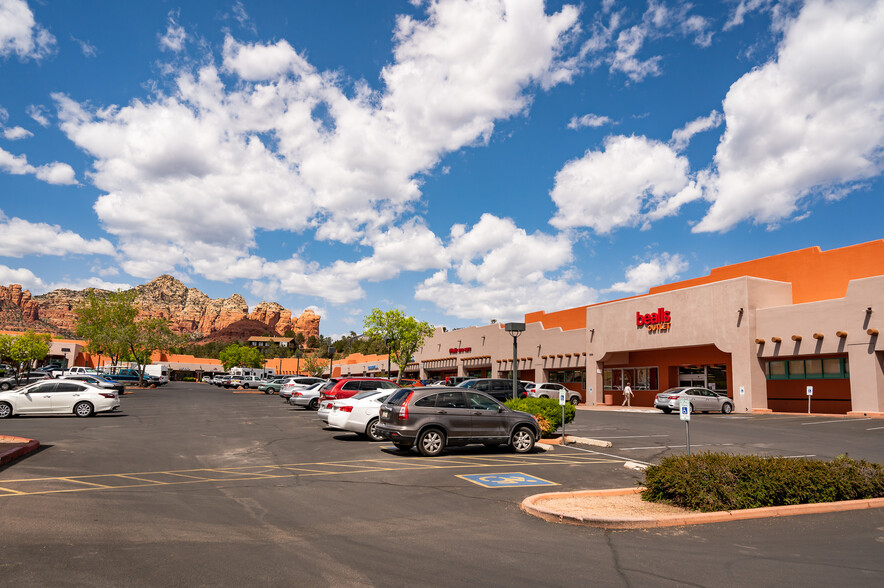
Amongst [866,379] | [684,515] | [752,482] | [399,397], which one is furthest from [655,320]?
[684,515]

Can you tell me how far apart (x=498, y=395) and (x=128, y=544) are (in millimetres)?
21683

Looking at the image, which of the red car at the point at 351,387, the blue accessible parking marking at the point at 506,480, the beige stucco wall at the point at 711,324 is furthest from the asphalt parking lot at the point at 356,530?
the beige stucco wall at the point at 711,324

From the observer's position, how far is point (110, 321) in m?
60.4

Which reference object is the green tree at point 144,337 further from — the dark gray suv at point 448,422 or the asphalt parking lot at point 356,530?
the dark gray suv at point 448,422

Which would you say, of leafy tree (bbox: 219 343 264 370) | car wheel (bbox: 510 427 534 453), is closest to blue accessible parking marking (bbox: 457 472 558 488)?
car wheel (bbox: 510 427 534 453)

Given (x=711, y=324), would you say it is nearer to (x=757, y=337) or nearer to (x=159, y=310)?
(x=757, y=337)

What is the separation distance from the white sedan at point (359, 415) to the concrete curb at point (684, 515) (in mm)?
8965

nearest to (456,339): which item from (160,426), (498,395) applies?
(498,395)

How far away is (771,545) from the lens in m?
6.95

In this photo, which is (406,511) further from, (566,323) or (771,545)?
(566,323)

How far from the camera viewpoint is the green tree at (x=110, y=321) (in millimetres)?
58625

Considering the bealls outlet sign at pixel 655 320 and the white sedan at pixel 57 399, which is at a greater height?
the bealls outlet sign at pixel 655 320

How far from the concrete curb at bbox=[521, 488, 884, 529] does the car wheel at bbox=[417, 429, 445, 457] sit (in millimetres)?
4824

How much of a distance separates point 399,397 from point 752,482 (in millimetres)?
7975
